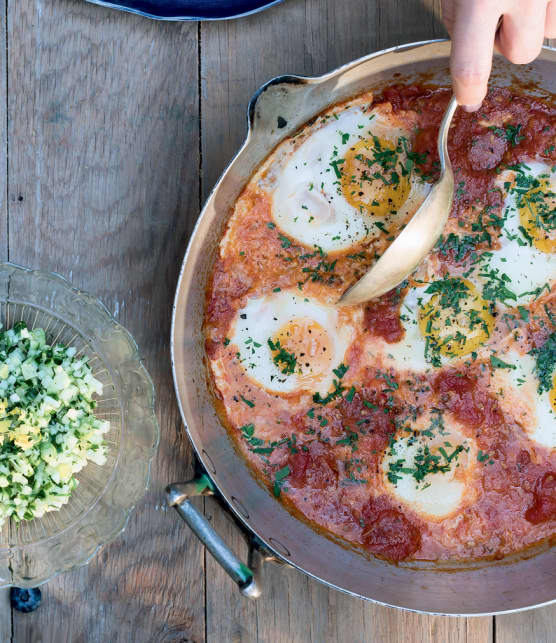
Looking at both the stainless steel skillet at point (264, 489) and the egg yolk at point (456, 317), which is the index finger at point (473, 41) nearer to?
the stainless steel skillet at point (264, 489)

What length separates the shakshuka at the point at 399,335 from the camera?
2.27 m

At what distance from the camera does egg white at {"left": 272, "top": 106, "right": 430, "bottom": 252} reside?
226cm

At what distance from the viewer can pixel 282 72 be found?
2271 millimetres

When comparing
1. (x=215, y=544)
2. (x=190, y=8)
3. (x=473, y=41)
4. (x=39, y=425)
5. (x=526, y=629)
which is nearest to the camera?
(x=473, y=41)

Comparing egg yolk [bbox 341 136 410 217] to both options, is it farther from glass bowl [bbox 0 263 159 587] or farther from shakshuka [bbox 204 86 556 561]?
glass bowl [bbox 0 263 159 587]

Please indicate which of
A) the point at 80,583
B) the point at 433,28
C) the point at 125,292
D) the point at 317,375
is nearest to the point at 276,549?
the point at 317,375

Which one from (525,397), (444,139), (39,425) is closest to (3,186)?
(39,425)

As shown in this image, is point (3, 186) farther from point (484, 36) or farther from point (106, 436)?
point (484, 36)

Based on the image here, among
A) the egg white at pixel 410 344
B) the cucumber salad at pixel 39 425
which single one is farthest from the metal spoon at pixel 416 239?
the cucumber salad at pixel 39 425

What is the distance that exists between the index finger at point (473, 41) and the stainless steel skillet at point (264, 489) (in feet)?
1.44

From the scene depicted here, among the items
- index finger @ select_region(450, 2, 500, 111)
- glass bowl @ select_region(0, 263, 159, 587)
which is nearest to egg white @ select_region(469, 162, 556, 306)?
index finger @ select_region(450, 2, 500, 111)

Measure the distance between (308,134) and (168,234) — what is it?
0.61 meters

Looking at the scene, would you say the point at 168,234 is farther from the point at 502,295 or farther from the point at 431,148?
the point at 502,295

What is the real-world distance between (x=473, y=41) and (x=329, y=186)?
0.79m
